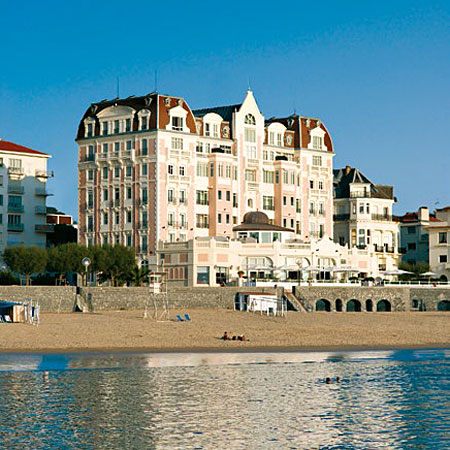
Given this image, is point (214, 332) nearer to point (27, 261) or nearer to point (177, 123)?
point (27, 261)

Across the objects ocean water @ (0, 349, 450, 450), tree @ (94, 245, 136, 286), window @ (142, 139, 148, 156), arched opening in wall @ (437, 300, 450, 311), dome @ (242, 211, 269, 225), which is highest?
window @ (142, 139, 148, 156)

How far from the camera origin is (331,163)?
125250mm

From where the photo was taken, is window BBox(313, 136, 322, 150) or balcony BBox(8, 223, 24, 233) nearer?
balcony BBox(8, 223, 24, 233)

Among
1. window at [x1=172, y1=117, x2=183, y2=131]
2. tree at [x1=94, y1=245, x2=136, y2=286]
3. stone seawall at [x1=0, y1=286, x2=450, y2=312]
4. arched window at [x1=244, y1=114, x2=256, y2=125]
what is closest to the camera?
stone seawall at [x1=0, y1=286, x2=450, y2=312]

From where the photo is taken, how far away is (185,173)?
361ft

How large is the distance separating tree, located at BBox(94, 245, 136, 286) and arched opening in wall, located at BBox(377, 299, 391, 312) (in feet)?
76.5

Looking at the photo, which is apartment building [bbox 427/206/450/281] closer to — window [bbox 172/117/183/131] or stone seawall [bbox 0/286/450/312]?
stone seawall [bbox 0/286/450/312]

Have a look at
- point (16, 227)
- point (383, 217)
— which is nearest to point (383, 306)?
point (383, 217)

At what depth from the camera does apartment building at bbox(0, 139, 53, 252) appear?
113438 mm

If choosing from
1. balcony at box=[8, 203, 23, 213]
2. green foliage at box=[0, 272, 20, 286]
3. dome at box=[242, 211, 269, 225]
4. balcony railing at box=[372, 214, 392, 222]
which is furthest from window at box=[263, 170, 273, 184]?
green foliage at box=[0, 272, 20, 286]

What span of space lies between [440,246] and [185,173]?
33.6 metres

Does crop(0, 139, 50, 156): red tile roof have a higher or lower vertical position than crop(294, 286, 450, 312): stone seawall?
higher

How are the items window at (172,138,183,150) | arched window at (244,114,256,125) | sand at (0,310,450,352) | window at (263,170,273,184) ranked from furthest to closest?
window at (263,170,273,184) → arched window at (244,114,256,125) → window at (172,138,183,150) → sand at (0,310,450,352)

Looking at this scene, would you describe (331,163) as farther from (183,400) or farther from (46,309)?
(183,400)
